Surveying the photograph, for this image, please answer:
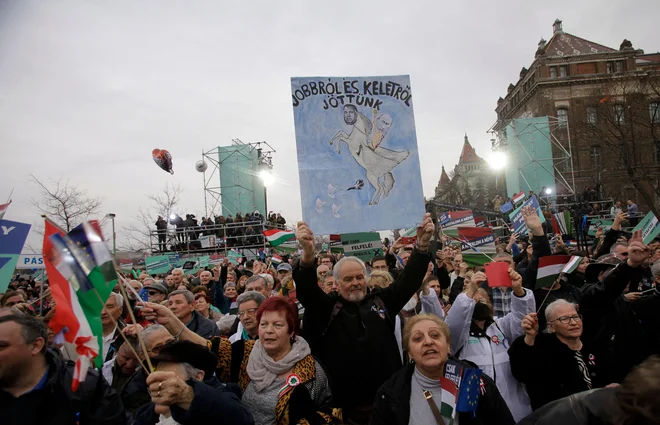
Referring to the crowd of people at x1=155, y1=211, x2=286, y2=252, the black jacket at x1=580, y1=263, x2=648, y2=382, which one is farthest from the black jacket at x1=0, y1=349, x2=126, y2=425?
the crowd of people at x1=155, y1=211, x2=286, y2=252

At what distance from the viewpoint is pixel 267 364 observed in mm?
2721

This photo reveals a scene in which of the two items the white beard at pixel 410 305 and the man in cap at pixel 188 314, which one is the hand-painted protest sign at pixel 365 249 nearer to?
the white beard at pixel 410 305

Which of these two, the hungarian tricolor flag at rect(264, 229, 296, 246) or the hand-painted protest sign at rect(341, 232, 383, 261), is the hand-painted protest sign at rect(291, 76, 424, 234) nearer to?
the hand-painted protest sign at rect(341, 232, 383, 261)

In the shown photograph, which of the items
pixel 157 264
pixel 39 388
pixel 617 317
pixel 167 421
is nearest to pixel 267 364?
pixel 167 421

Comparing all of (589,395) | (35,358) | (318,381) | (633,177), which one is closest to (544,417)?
(589,395)

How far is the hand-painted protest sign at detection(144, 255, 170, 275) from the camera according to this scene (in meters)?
12.9

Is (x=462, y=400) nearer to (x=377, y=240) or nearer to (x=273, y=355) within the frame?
(x=273, y=355)

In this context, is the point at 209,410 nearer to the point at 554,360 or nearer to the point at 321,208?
the point at 554,360

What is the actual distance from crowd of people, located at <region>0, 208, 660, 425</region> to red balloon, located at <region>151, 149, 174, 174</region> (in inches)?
845

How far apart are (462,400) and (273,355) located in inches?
47.2

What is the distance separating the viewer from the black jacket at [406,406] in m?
2.47

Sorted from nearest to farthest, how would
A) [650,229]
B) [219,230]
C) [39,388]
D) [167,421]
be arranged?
[39,388], [167,421], [650,229], [219,230]

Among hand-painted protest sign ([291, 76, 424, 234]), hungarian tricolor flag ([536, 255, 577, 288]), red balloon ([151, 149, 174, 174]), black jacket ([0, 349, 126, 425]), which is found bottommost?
black jacket ([0, 349, 126, 425])

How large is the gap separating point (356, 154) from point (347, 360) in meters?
2.45
